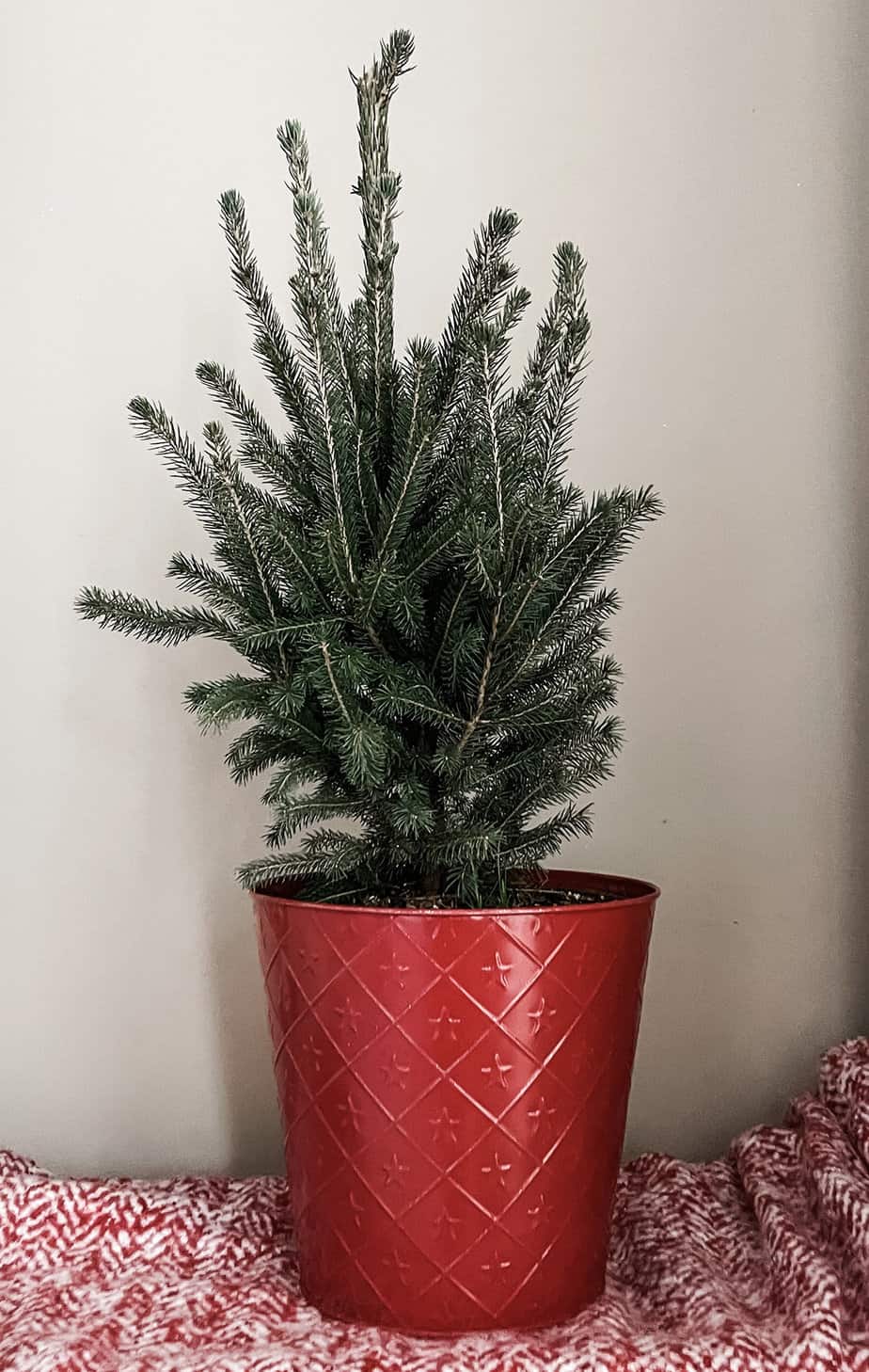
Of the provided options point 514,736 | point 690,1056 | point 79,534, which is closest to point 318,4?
point 79,534

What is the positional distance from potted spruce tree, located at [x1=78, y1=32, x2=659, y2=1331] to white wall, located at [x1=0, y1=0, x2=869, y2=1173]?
32 centimetres

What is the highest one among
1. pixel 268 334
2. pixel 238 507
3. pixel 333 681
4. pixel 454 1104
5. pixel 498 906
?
pixel 268 334

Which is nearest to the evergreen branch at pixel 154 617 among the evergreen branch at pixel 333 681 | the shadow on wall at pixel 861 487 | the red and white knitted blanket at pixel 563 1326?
the evergreen branch at pixel 333 681

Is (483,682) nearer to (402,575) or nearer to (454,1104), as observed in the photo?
(402,575)

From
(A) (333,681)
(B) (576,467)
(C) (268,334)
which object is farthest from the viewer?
(B) (576,467)

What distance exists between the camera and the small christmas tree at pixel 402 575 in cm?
80

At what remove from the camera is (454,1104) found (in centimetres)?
78

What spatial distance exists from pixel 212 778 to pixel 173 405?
37 centimetres

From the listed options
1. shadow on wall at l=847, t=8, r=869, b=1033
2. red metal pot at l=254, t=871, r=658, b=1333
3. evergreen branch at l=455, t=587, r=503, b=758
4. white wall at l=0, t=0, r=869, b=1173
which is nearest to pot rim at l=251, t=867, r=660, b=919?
red metal pot at l=254, t=871, r=658, b=1333

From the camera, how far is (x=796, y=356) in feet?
3.97

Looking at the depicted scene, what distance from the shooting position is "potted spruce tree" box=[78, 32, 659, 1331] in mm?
783

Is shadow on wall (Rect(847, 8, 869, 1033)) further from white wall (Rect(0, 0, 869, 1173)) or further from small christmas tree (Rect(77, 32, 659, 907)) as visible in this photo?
small christmas tree (Rect(77, 32, 659, 907))

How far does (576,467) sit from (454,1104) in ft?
2.12

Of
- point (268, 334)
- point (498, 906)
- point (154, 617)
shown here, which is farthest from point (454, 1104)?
point (268, 334)
